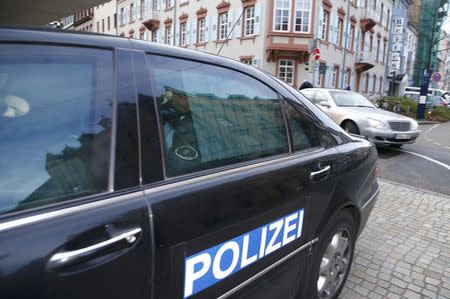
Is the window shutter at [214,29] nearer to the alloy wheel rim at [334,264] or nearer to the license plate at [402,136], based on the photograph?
the license plate at [402,136]

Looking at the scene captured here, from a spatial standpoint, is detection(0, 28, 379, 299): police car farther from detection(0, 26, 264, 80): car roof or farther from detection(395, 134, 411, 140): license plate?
detection(395, 134, 411, 140): license plate

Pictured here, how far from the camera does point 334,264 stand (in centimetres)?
268

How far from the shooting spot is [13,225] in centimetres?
108

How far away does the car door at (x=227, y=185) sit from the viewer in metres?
1.48

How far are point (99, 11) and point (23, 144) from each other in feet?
180

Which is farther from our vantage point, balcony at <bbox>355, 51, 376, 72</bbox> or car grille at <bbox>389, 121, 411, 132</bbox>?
balcony at <bbox>355, 51, 376, 72</bbox>

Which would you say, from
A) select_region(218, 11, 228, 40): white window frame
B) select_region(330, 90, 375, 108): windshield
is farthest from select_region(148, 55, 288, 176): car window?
select_region(218, 11, 228, 40): white window frame

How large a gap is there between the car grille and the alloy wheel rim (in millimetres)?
6689

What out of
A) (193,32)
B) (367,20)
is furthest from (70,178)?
(367,20)

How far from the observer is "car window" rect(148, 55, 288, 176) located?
1.62m

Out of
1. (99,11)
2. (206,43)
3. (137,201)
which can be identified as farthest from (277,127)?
(99,11)

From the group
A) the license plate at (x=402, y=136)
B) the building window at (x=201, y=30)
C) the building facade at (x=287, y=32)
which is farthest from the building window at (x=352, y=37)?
the license plate at (x=402, y=136)

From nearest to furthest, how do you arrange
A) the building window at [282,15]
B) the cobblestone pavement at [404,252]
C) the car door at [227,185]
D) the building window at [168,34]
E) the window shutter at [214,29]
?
the car door at [227,185], the cobblestone pavement at [404,252], the building window at [282,15], the window shutter at [214,29], the building window at [168,34]

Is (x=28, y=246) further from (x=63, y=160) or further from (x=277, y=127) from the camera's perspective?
(x=277, y=127)
